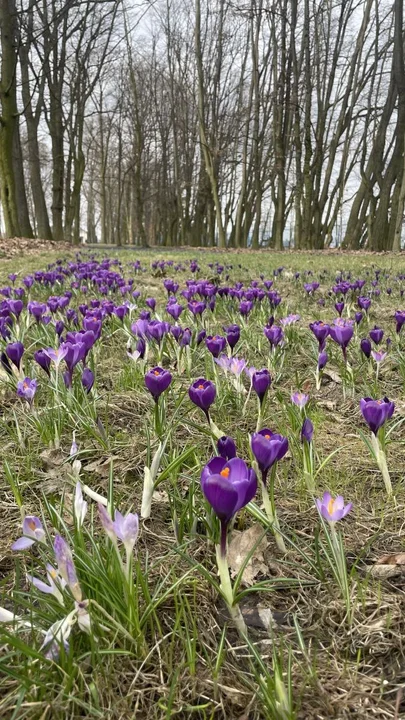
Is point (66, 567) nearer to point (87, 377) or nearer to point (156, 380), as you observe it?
point (156, 380)

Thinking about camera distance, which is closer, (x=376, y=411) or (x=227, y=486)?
(x=227, y=486)

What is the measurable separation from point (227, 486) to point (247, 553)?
499mm

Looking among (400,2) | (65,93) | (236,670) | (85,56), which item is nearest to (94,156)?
(65,93)

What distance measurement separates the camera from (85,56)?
18.8 meters

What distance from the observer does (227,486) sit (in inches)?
35.9

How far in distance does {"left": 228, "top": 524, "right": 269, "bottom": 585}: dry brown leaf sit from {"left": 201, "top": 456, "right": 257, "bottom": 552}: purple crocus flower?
1.10 ft

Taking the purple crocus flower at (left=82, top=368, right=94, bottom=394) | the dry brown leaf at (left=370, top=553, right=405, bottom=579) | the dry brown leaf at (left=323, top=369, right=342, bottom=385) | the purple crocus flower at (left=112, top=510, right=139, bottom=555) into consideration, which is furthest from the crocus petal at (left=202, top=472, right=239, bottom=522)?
the dry brown leaf at (left=323, top=369, right=342, bottom=385)

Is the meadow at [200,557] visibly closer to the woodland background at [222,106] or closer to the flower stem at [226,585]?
the flower stem at [226,585]

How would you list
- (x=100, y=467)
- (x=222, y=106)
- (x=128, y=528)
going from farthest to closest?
(x=222, y=106)
(x=100, y=467)
(x=128, y=528)

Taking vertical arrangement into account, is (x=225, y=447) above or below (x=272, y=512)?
above

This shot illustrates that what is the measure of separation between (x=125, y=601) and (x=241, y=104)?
87.9 ft

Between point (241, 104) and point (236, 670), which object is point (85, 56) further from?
point (236, 670)

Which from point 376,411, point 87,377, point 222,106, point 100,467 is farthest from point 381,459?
point 222,106

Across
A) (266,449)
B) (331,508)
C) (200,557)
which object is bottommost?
(200,557)
